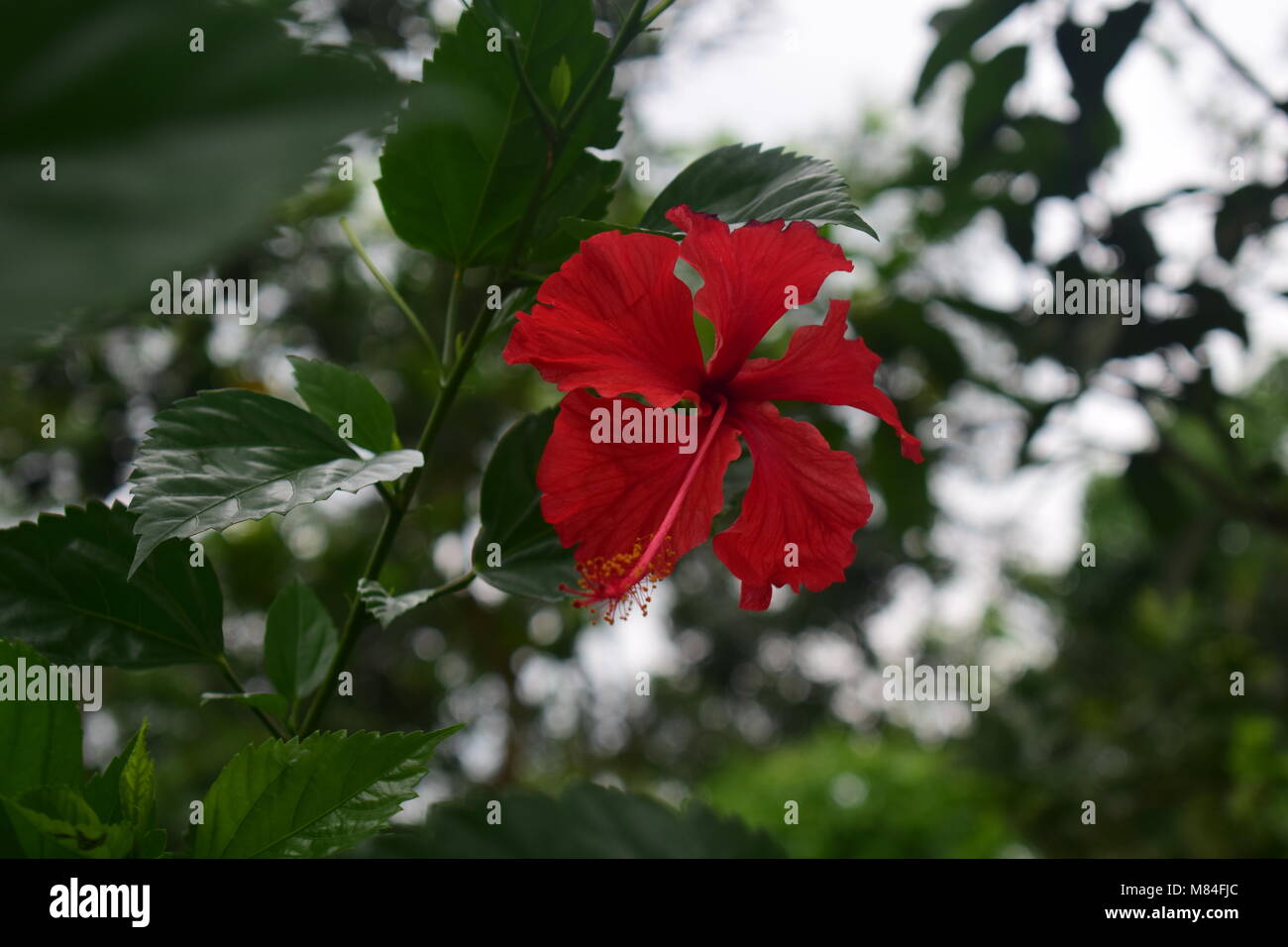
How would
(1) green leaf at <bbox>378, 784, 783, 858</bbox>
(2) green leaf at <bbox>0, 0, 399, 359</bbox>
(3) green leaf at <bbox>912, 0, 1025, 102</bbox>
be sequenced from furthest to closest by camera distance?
(3) green leaf at <bbox>912, 0, 1025, 102</bbox>
(1) green leaf at <bbox>378, 784, 783, 858</bbox>
(2) green leaf at <bbox>0, 0, 399, 359</bbox>

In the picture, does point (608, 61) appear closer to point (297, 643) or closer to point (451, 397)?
point (451, 397)

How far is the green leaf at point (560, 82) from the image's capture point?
14.4 inches

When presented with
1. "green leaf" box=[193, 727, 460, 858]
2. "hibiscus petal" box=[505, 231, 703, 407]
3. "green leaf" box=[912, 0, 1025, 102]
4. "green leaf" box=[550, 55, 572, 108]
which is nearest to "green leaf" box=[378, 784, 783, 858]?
"green leaf" box=[193, 727, 460, 858]

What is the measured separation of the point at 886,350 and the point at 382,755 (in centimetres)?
89

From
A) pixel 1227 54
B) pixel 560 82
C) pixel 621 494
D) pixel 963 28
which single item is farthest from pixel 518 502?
pixel 1227 54

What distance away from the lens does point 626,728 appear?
457 cm

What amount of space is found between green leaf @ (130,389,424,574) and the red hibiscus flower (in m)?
0.07

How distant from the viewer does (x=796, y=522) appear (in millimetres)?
376

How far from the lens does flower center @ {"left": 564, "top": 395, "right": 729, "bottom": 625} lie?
36 cm

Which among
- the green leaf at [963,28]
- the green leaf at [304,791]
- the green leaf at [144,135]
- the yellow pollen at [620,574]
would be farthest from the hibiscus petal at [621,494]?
the green leaf at [963,28]

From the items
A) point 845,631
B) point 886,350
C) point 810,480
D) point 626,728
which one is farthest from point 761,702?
point 810,480

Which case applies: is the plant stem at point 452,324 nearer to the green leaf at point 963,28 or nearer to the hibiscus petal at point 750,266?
the hibiscus petal at point 750,266

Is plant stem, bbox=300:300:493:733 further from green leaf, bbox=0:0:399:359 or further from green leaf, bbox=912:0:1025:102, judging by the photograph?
green leaf, bbox=912:0:1025:102
